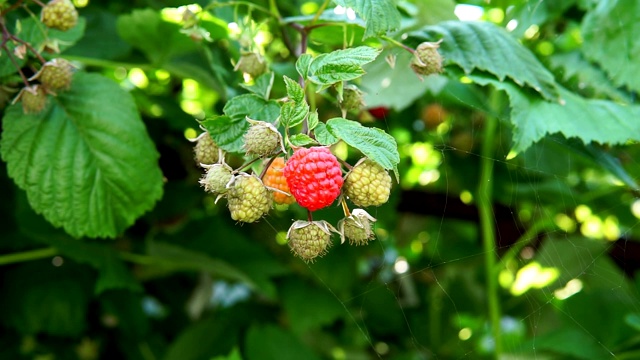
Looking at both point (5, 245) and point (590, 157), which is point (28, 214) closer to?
point (5, 245)

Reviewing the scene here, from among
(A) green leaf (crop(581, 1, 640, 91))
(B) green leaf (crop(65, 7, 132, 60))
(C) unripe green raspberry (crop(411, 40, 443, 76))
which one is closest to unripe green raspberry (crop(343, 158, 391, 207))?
(C) unripe green raspberry (crop(411, 40, 443, 76))

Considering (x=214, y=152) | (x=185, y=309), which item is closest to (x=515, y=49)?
(x=214, y=152)

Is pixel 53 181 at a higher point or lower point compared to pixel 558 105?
lower

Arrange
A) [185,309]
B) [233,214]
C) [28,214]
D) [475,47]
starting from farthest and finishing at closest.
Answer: [185,309], [28,214], [475,47], [233,214]

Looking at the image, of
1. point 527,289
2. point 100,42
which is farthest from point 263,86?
point 527,289

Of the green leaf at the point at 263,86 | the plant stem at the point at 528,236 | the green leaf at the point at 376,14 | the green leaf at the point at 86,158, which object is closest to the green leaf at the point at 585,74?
the plant stem at the point at 528,236

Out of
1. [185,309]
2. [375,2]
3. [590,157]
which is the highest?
[375,2]

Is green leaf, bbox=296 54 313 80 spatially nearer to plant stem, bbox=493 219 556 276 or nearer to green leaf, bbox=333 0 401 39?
green leaf, bbox=333 0 401 39

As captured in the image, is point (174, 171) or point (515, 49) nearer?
point (515, 49)
